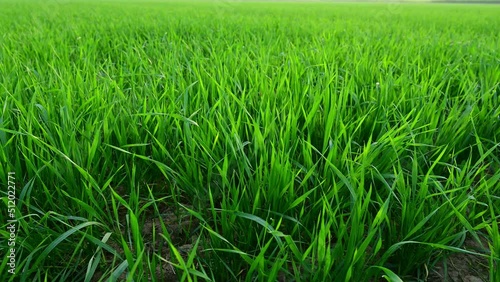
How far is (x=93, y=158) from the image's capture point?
975 millimetres

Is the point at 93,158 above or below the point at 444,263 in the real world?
above

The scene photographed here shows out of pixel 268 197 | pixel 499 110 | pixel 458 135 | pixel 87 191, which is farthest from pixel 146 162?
pixel 499 110

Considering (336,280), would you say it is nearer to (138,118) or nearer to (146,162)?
(146,162)

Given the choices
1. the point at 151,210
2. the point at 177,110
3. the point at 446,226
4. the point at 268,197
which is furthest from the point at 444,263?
the point at 177,110

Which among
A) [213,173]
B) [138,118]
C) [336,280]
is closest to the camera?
[336,280]

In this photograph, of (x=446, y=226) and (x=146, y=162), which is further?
(x=146, y=162)

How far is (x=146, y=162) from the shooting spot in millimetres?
1040

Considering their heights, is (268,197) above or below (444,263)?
above

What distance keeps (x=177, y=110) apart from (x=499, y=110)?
1093mm

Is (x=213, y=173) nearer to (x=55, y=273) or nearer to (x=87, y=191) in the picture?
(x=87, y=191)

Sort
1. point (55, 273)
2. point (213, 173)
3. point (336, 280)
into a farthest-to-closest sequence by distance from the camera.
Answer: point (213, 173), point (55, 273), point (336, 280)

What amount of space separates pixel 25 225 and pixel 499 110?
1433mm

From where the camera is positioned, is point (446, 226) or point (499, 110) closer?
point (446, 226)

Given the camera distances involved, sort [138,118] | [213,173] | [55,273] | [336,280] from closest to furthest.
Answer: [336,280] → [55,273] → [213,173] → [138,118]
